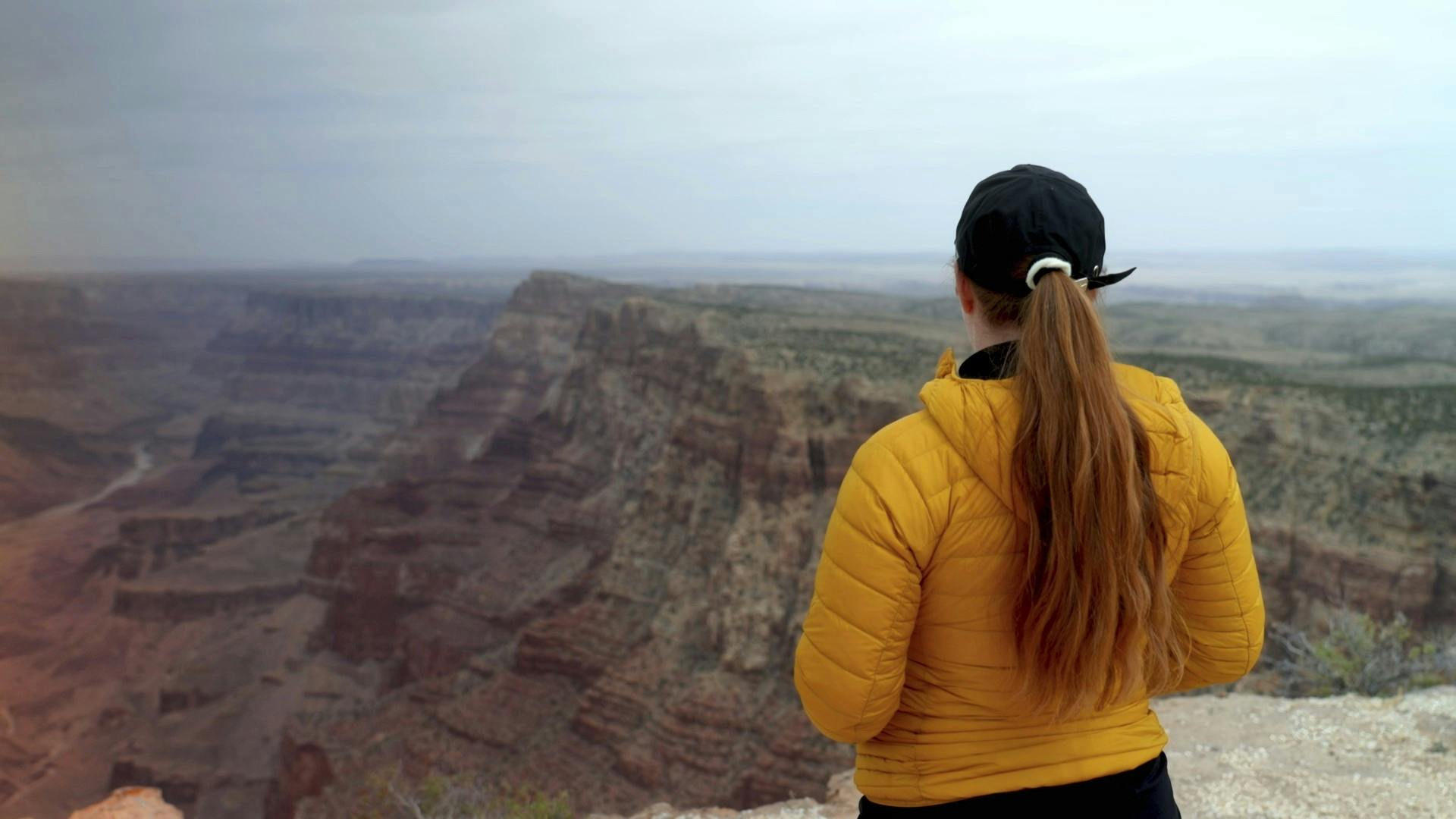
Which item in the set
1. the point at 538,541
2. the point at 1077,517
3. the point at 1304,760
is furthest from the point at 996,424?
the point at 538,541

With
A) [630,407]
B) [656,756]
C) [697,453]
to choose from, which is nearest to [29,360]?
[630,407]

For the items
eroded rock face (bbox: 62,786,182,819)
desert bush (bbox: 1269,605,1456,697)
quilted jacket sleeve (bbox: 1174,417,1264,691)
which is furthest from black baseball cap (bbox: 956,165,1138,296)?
desert bush (bbox: 1269,605,1456,697)

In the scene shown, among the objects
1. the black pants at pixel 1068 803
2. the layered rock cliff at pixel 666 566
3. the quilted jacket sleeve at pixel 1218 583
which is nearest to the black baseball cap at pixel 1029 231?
the quilted jacket sleeve at pixel 1218 583

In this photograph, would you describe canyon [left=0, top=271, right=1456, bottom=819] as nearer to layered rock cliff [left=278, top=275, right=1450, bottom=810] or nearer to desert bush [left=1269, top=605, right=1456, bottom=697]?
layered rock cliff [left=278, top=275, right=1450, bottom=810]

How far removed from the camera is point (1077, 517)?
6.15 ft

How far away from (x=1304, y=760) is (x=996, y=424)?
576cm

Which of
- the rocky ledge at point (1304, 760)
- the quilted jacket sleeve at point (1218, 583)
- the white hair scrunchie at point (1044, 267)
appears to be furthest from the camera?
the rocky ledge at point (1304, 760)

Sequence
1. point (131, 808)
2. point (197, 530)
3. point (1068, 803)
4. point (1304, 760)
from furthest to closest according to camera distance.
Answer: point (197, 530)
point (131, 808)
point (1304, 760)
point (1068, 803)

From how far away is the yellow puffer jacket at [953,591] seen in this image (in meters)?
1.94

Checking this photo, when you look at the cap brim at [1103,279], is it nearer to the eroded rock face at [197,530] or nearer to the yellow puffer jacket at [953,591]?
the yellow puffer jacket at [953,591]

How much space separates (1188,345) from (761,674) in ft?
101

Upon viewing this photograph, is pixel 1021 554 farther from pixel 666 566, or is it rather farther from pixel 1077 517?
pixel 666 566

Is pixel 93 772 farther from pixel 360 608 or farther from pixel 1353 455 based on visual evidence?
pixel 1353 455

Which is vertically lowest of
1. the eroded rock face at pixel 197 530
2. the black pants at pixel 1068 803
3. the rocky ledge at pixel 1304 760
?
the eroded rock face at pixel 197 530
